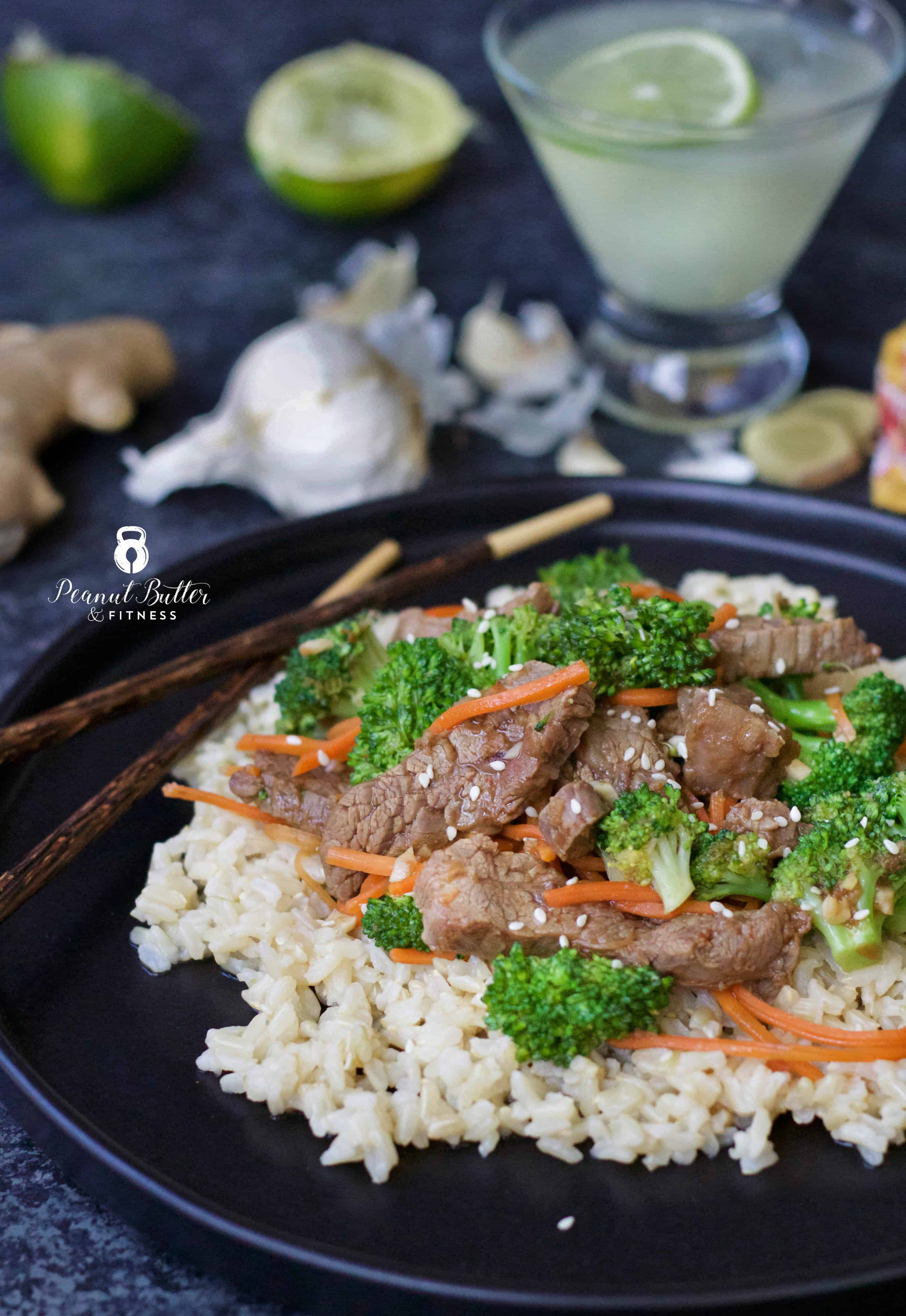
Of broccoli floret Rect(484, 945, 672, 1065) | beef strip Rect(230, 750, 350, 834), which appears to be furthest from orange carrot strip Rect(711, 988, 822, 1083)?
beef strip Rect(230, 750, 350, 834)

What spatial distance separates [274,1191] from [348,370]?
9.65 ft

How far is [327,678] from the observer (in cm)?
325

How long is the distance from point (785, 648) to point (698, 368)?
236cm

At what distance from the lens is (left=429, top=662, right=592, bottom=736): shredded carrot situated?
277 cm

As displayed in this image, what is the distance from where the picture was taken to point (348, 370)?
450 cm

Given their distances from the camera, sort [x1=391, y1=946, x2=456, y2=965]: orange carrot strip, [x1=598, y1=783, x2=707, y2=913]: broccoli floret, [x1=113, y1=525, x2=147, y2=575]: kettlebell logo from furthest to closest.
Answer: [x1=113, y1=525, x2=147, y2=575]: kettlebell logo → [x1=391, y1=946, x2=456, y2=965]: orange carrot strip → [x1=598, y1=783, x2=707, y2=913]: broccoli floret

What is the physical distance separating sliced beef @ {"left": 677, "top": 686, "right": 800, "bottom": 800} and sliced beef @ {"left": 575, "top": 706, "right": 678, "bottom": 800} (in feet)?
0.25

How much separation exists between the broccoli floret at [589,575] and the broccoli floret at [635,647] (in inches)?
21.2

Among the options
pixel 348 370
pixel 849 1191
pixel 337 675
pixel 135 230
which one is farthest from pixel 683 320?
pixel 849 1191

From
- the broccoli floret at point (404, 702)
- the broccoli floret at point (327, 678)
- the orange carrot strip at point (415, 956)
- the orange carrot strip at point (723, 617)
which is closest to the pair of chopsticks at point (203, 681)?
the broccoli floret at point (327, 678)

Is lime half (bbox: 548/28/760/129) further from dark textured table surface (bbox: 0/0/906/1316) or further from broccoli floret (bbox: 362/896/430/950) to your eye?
broccoli floret (bbox: 362/896/430/950)

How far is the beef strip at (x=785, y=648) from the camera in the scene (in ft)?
10.1

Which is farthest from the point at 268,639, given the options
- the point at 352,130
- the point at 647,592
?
the point at 352,130

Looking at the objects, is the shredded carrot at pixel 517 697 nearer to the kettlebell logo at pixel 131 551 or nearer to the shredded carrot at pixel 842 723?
the shredded carrot at pixel 842 723
